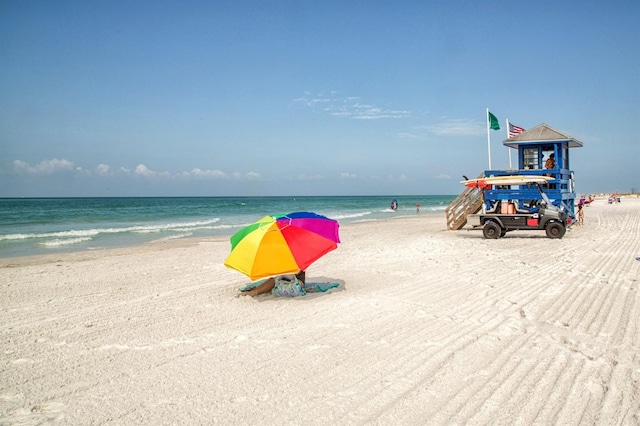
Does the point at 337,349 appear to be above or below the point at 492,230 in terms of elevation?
below

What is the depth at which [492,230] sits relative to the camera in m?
15.2

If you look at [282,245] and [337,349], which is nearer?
[337,349]

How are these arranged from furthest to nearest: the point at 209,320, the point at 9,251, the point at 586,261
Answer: the point at 9,251 < the point at 586,261 < the point at 209,320

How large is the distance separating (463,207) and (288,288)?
43.7ft

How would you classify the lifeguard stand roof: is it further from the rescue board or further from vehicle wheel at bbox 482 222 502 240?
vehicle wheel at bbox 482 222 502 240

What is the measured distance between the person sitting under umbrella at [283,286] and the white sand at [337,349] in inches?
7.8

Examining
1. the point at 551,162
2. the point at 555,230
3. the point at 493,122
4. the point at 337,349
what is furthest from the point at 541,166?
the point at 337,349

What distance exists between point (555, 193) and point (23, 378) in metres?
18.1

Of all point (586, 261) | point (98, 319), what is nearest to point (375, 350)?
point (98, 319)

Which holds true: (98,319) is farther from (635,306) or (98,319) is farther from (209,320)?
(635,306)

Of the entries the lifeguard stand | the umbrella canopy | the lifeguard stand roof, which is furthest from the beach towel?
the lifeguard stand roof

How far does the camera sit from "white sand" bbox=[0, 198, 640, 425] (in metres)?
3.62

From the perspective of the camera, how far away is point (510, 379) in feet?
13.3

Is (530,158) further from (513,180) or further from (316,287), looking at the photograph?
(316,287)
